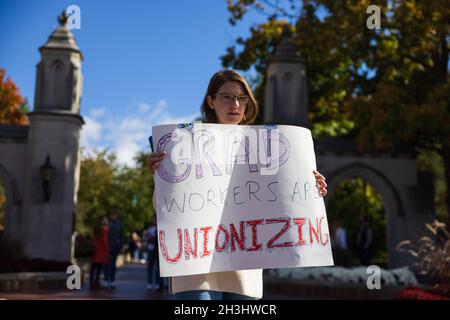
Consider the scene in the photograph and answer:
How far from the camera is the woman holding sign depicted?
280 cm

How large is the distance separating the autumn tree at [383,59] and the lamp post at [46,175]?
939 cm

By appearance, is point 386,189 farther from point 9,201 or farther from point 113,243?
point 9,201

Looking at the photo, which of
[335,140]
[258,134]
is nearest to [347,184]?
[335,140]

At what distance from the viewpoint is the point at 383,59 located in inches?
692

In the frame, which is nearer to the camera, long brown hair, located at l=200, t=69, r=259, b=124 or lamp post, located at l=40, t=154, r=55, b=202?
long brown hair, located at l=200, t=69, r=259, b=124

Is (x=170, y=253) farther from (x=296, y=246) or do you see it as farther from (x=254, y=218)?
(x=296, y=246)

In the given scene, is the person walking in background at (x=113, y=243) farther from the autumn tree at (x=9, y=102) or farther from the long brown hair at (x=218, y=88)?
the autumn tree at (x=9, y=102)

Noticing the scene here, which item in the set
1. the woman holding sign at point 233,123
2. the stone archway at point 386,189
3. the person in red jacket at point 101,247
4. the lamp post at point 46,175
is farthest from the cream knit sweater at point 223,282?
the stone archway at point 386,189

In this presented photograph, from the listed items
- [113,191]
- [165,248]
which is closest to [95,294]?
[165,248]

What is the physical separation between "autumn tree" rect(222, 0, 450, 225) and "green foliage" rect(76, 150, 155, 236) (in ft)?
57.6

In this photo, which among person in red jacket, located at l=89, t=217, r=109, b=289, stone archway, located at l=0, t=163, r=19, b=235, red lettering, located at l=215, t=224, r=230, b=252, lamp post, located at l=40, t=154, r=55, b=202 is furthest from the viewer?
stone archway, located at l=0, t=163, r=19, b=235

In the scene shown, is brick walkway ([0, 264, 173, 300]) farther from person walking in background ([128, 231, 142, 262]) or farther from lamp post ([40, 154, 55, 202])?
person walking in background ([128, 231, 142, 262])

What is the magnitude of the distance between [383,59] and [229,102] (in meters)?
15.7

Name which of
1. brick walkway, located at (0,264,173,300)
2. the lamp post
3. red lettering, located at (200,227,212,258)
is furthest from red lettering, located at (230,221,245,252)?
the lamp post
